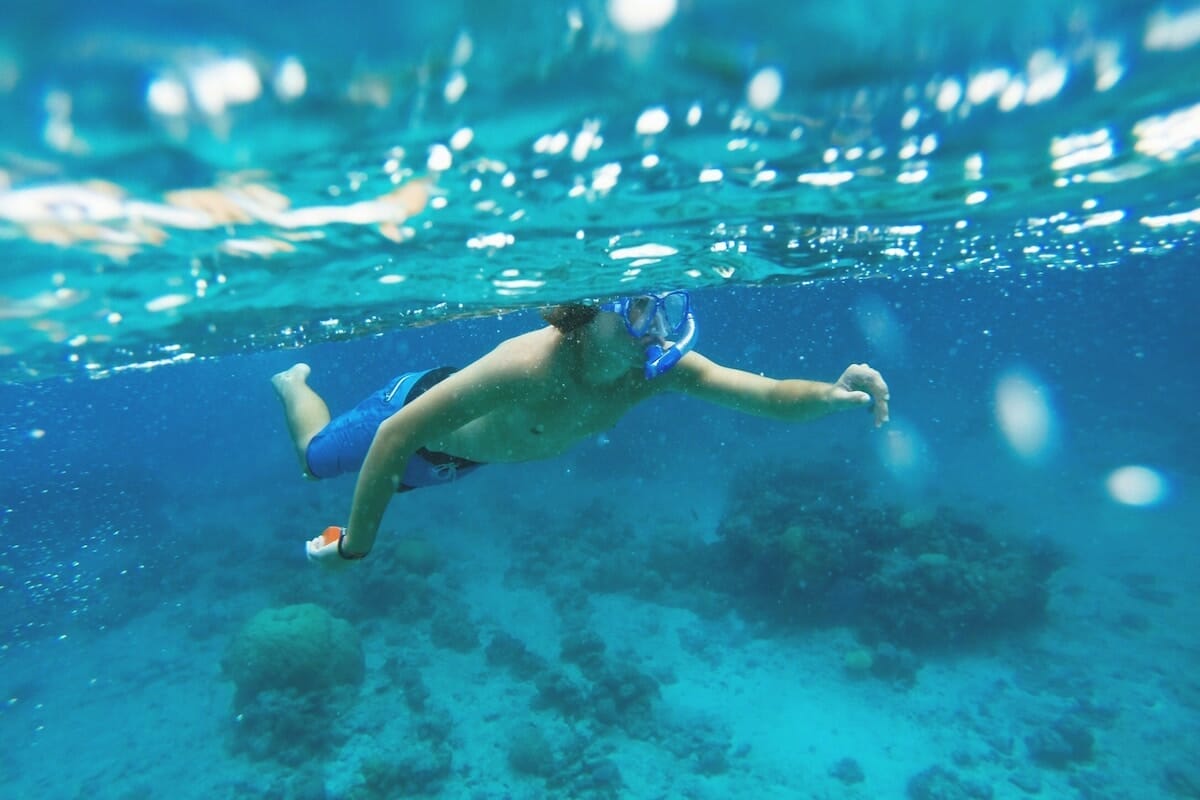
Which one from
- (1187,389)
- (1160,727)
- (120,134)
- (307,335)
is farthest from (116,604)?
(1187,389)

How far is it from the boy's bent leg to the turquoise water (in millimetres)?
1537

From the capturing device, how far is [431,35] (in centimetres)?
337

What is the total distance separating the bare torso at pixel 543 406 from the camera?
14.6ft

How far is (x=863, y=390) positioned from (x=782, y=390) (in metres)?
0.66

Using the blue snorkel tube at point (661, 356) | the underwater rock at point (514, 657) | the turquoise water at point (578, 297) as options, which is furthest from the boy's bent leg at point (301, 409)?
the underwater rock at point (514, 657)

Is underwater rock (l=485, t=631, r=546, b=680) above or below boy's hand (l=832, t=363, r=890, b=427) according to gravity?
below

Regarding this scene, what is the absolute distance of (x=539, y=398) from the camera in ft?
15.7

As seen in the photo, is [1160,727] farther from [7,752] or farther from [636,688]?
[7,752]

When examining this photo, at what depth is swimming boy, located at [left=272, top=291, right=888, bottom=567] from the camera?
3990 millimetres

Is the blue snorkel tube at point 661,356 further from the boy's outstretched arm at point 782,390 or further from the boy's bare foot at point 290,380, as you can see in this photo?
the boy's bare foot at point 290,380

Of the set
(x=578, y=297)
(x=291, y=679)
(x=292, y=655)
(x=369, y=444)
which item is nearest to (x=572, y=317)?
(x=369, y=444)

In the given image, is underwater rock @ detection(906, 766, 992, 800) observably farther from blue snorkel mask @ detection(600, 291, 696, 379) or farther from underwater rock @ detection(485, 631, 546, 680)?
blue snorkel mask @ detection(600, 291, 696, 379)

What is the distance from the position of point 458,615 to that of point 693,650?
17.2 ft

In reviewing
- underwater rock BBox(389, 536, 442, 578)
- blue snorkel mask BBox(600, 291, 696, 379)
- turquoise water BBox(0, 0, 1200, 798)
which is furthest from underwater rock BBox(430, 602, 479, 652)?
blue snorkel mask BBox(600, 291, 696, 379)
